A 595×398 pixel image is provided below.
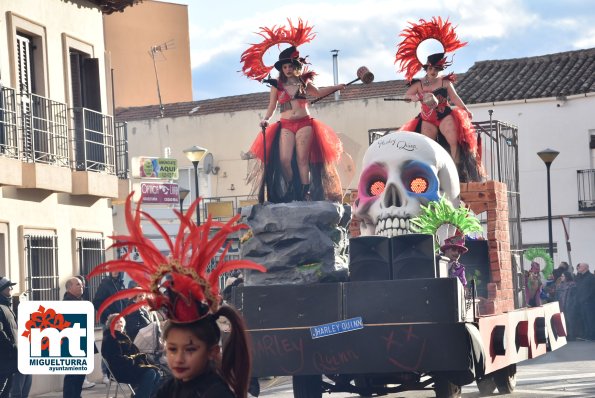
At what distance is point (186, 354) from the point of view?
18.6 feet

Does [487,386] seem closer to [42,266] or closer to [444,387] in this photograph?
[444,387]

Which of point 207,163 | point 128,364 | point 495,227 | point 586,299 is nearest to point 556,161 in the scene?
point 207,163

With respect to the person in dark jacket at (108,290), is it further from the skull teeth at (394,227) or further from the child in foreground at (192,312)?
the child in foreground at (192,312)

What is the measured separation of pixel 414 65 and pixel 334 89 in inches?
80.4

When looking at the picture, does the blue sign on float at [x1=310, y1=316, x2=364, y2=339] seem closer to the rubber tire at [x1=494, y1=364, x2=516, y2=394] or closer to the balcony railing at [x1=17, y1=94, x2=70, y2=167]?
the rubber tire at [x1=494, y1=364, x2=516, y2=394]

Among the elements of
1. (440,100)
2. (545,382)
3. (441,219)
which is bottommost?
(545,382)

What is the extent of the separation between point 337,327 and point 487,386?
4.06 m

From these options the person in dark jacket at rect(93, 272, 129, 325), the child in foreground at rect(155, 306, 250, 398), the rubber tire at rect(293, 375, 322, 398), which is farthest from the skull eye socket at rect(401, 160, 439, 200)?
the child in foreground at rect(155, 306, 250, 398)

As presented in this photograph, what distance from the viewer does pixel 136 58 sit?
48.6 meters

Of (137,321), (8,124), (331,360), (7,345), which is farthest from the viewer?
(8,124)

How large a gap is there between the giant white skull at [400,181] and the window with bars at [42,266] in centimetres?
743

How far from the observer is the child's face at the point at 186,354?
566 cm

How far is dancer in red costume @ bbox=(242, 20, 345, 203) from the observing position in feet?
44.7

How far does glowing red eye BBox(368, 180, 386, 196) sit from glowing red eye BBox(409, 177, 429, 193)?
0.29 m
